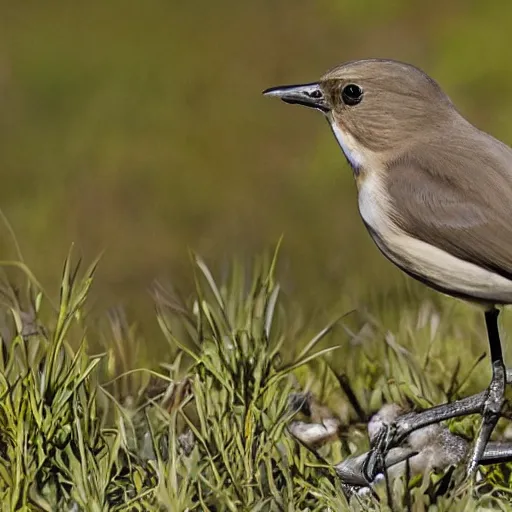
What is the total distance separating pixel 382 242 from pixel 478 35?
6.26m

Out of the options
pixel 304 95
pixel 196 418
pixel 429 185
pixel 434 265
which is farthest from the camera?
pixel 304 95

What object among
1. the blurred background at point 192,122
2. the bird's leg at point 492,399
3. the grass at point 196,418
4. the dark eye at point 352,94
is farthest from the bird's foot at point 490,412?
the blurred background at point 192,122

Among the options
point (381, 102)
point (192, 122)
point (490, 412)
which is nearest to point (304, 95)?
point (381, 102)

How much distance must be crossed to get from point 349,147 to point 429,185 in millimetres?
510

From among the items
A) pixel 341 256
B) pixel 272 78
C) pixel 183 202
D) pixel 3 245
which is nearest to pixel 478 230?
pixel 341 256

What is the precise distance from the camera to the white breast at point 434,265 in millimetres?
4637

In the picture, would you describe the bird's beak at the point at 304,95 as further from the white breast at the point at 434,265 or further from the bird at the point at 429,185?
the white breast at the point at 434,265

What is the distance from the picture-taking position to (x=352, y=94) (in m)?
5.16

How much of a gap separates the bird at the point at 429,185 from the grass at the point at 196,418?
400 mm

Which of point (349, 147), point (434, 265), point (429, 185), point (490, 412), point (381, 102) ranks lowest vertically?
point (490, 412)

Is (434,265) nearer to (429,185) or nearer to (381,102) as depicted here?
(429,185)

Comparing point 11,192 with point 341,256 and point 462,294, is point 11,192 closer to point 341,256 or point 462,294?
point 341,256

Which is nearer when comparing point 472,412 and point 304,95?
point 472,412

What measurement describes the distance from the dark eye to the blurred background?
1.94 metres
